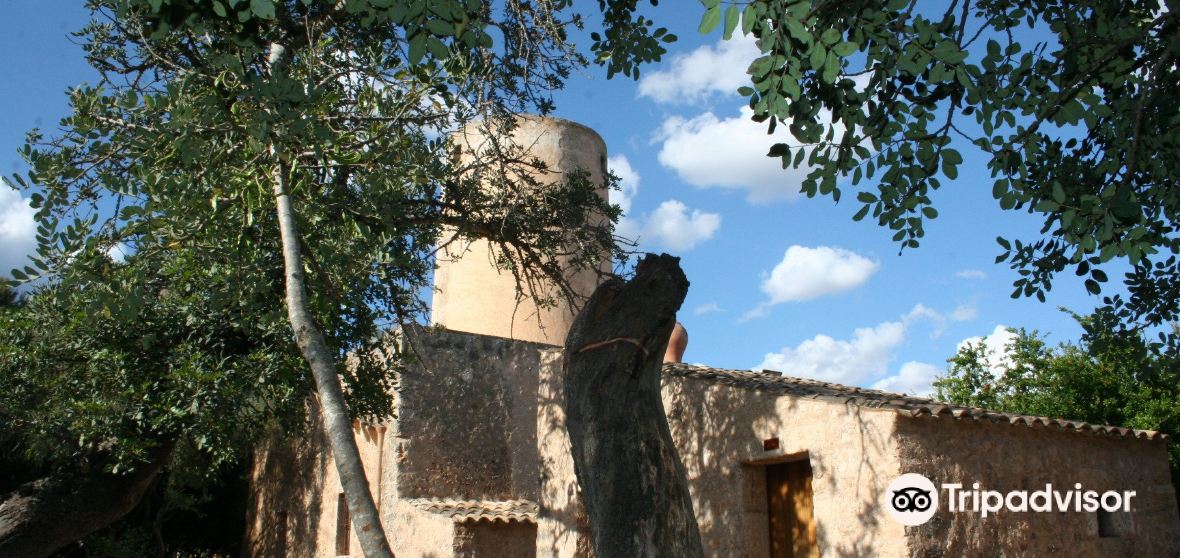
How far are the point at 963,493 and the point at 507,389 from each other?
746 cm

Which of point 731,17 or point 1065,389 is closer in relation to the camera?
point 731,17

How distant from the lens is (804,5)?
12.2ft

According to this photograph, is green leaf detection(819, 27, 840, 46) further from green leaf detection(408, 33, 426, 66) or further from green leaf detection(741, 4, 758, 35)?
green leaf detection(408, 33, 426, 66)

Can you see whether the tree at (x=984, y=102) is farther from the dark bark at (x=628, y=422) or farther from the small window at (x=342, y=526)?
the small window at (x=342, y=526)

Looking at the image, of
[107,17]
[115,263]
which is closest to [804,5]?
[115,263]

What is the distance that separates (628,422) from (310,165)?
142 inches

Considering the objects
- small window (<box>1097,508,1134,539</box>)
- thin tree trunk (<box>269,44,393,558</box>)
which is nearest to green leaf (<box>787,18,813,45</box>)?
thin tree trunk (<box>269,44,393,558</box>)

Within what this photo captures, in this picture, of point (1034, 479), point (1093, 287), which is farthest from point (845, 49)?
point (1034, 479)

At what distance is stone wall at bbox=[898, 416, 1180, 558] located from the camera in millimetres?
7492

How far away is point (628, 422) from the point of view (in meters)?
5.22

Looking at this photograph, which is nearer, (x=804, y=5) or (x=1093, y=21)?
(x=804, y=5)

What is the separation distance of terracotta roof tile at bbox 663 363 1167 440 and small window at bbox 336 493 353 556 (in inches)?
253

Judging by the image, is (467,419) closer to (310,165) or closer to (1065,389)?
(310,165)

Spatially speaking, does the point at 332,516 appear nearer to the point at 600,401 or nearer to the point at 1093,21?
the point at 600,401
